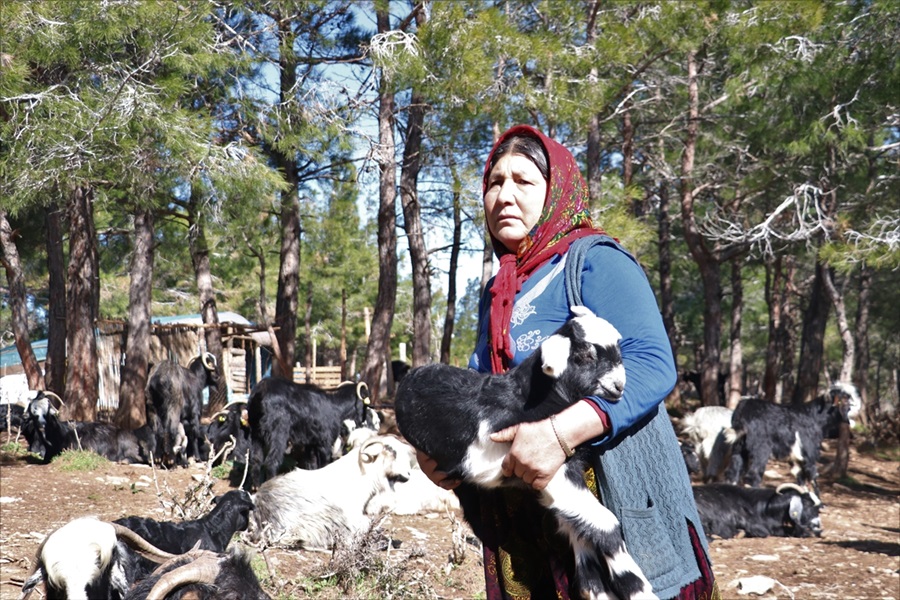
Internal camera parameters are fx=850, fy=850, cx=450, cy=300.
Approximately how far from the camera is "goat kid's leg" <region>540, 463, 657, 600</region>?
179 cm

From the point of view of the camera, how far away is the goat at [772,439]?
9562 mm

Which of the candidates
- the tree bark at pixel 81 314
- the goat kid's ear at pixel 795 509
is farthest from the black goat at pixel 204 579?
the tree bark at pixel 81 314

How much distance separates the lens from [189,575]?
9.73 feet

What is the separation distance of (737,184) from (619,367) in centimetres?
1170

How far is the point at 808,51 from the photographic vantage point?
9.86m

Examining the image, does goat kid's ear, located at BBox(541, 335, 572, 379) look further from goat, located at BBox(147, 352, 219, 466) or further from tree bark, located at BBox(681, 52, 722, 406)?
tree bark, located at BBox(681, 52, 722, 406)

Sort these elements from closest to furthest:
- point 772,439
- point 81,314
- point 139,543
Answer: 1. point 139,543
2. point 772,439
3. point 81,314

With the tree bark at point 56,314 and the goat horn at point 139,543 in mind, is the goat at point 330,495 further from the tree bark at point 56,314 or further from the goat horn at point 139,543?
the tree bark at point 56,314

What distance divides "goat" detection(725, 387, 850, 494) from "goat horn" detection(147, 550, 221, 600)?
763 cm

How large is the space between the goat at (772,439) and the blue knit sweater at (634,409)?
8.10 meters

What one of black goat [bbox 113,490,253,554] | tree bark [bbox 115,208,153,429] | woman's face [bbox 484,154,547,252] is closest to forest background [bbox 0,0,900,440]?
tree bark [bbox 115,208,153,429]

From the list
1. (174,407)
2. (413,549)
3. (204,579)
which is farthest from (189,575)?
(174,407)

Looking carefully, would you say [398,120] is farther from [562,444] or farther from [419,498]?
[562,444]

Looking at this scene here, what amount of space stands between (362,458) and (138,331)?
5793 millimetres
